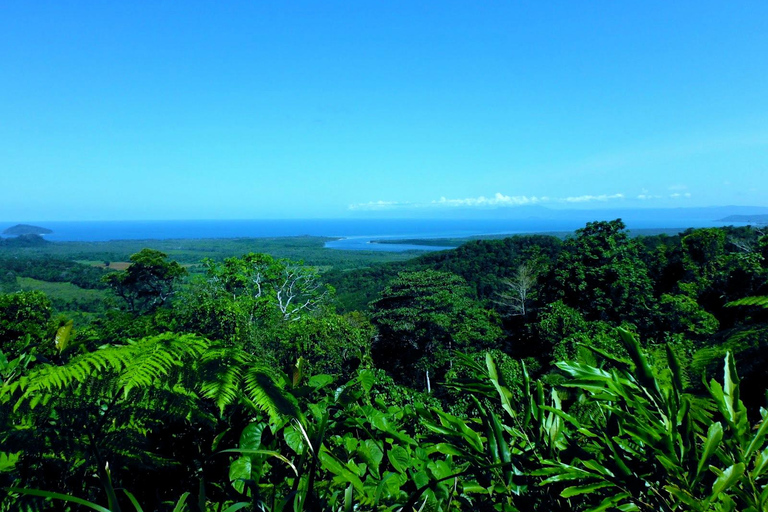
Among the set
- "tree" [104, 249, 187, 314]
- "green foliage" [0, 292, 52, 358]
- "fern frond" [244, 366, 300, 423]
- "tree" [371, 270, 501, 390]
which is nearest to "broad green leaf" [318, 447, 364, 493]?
"fern frond" [244, 366, 300, 423]

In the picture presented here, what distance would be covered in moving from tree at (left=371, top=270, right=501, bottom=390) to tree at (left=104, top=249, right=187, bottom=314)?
40.5 feet

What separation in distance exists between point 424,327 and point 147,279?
1562 cm

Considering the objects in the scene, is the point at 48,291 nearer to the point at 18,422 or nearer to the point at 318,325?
the point at 318,325

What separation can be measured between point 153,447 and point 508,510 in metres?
1.19

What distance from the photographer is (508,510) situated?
0.88 m

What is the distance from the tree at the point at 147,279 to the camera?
68.1 feet

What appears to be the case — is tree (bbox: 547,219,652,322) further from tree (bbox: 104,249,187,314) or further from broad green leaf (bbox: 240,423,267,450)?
tree (bbox: 104,249,187,314)

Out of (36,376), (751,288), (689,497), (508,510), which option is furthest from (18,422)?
(751,288)

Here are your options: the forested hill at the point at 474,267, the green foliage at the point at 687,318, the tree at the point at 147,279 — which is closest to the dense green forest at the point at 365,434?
the green foliage at the point at 687,318

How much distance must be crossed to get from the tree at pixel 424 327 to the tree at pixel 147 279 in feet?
40.5

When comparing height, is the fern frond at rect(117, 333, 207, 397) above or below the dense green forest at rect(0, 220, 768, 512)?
above

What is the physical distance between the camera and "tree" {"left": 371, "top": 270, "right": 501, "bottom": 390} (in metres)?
13.8

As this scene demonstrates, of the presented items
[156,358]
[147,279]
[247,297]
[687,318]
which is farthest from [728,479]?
[147,279]

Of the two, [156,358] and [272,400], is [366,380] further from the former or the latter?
[156,358]
